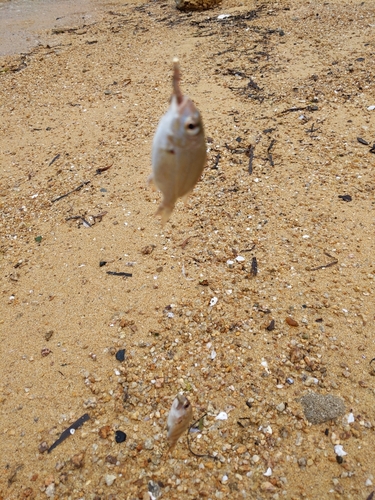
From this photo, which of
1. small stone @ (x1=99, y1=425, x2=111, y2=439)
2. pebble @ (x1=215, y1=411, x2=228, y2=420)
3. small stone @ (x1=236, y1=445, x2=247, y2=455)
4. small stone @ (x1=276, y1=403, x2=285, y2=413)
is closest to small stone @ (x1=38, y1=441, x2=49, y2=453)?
small stone @ (x1=99, y1=425, x2=111, y2=439)

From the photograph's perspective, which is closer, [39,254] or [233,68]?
[39,254]

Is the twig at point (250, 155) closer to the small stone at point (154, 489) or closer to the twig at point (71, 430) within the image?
the twig at point (71, 430)

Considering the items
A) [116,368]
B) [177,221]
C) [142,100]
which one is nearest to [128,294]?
[116,368]

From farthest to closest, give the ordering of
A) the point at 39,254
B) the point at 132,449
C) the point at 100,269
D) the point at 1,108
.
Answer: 1. the point at 1,108
2. the point at 39,254
3. the point at 100,269
4. the point at 132,449

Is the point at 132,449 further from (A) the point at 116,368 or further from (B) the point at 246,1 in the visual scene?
(B) the point at 246,1

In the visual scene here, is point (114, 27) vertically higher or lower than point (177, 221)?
higher

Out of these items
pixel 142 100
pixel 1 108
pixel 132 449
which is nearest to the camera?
pixel 132 449

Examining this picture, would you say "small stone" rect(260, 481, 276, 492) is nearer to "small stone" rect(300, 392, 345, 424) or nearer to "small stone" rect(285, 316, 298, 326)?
"small stone" rect(300, 392, 345, 424)

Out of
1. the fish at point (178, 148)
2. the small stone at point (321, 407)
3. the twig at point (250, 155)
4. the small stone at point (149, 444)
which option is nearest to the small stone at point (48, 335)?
the small stone at point (149, 444)
